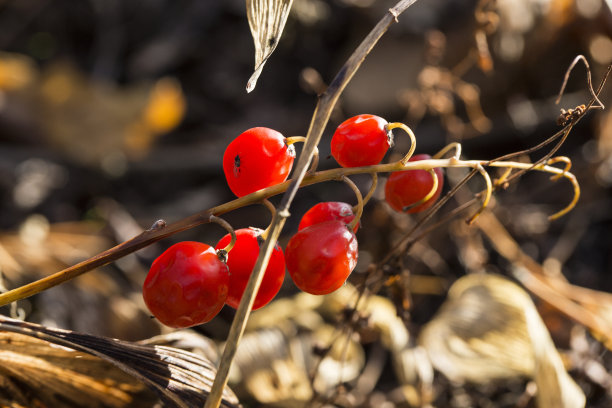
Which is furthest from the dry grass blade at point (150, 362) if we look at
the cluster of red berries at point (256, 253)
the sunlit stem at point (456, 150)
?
the sunlit stem at point (456, 150)

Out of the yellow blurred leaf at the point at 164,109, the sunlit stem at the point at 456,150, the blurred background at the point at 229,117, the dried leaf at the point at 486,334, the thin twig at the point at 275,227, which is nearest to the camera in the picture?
the thin twig at the point at 275,227

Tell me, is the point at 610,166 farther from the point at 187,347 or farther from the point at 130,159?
the point at 130,159

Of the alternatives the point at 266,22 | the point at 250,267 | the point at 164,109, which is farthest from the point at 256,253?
the point at 164,109

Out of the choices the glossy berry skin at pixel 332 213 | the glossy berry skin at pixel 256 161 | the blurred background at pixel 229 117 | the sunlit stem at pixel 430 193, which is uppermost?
the blurred background at pixel 229 117

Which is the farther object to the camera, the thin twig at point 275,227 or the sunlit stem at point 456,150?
the sunlit stem at point 456,150

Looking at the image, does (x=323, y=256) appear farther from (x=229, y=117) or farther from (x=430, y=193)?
(x=229, y=117)

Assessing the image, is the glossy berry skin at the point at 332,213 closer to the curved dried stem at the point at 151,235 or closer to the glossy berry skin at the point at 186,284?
the curved dried stem at the point at 151,235

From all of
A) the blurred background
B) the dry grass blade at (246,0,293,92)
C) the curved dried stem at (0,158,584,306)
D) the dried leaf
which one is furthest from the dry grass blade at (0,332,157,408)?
the dried leaf
